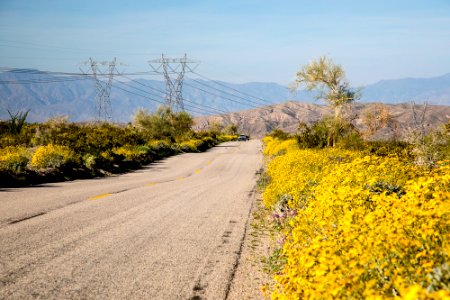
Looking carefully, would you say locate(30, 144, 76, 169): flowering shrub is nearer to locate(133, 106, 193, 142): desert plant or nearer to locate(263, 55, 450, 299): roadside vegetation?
locate(263, 55, 450, 299): roadside vegetation

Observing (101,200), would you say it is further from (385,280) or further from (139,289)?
(385,280)

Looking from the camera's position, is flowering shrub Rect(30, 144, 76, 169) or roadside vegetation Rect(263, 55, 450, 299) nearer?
roadside vegetation Rect(263, 55, 450, 299)

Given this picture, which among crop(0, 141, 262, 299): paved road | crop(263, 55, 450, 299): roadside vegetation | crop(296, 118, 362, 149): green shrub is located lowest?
crop(0, 141, 262, 299): paved road

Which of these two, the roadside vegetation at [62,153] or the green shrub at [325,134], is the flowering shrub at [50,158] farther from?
the green shrub at [325,134]

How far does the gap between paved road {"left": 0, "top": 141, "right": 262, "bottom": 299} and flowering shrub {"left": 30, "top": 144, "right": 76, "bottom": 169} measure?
4803mm

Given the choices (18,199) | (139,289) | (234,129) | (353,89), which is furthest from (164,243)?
(234,129)

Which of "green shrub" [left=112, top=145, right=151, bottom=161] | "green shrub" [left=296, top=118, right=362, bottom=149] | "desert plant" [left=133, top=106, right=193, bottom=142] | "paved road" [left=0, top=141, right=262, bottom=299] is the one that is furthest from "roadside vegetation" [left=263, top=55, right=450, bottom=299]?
"desert plant" [left=133, top=106, right=193, bottom=142]

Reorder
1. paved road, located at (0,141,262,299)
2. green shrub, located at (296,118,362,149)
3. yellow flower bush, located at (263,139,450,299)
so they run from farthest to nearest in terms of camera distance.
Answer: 1. green shrub, located at (296,118,362,149)
2. paved road, located at (0,141,262,299)
3. yellow flower bush, located at (263,139,450,299)

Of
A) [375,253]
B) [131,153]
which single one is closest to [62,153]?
[131,153]

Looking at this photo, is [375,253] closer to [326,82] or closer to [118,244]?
[118,244]

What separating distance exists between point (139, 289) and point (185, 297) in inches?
23.9

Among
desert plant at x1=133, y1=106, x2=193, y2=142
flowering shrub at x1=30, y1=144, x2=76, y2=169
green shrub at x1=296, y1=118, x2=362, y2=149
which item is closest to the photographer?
flowering shrub at x1=30, y1=144, x2=76, y2=169

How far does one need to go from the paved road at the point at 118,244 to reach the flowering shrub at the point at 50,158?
480cm

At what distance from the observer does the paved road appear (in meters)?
5.31
